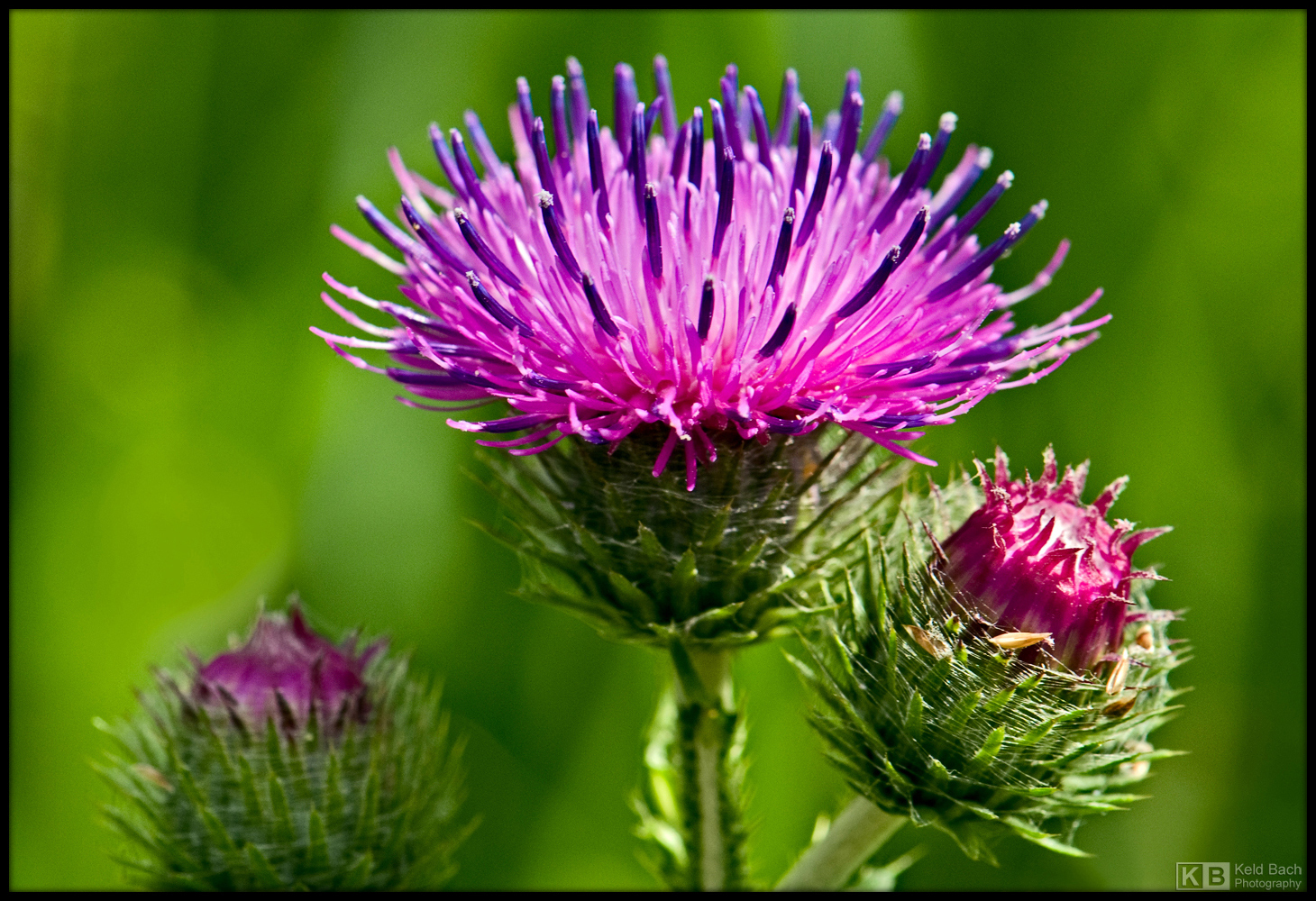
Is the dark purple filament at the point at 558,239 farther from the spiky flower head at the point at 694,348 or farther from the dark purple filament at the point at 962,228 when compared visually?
the dark purple filament at the point at 962,228

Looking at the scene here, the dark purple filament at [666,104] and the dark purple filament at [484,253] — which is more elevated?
the dark purple filament at [666,104]

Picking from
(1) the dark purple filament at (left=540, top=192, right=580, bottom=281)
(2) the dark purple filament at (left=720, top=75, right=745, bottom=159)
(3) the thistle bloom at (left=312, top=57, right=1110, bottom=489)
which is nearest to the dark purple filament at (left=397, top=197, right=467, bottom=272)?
(3) the thistle bloom at (left=312, top=57, right=1110, bottom=489)

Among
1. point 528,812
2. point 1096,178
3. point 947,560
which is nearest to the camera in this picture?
point 947,560

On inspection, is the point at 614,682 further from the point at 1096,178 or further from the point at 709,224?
the point at 1096,178

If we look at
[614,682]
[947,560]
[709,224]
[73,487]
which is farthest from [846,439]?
[73,487]

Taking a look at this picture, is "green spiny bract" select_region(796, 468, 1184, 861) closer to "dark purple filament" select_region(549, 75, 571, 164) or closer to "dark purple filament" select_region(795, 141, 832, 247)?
"dark purple filament" select_region(795, 141, 832, 247)

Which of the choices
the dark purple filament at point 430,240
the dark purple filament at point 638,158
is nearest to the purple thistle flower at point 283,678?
the dark purple filament at point 430,240
